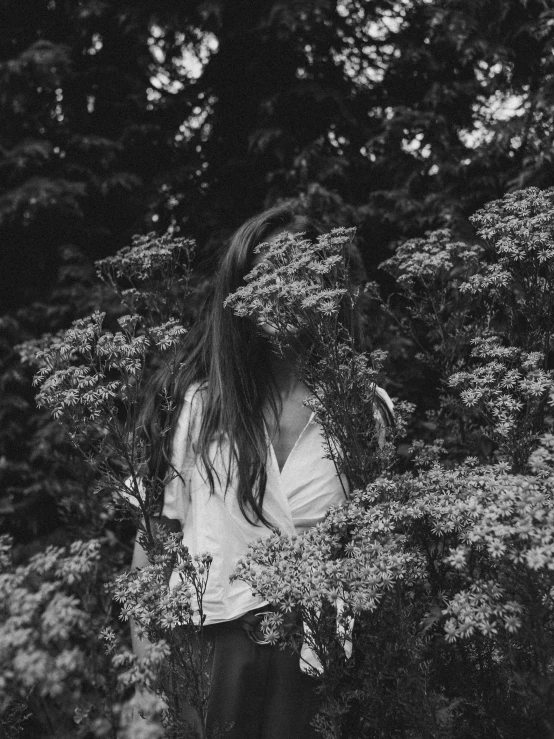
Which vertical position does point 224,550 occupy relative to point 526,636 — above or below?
above

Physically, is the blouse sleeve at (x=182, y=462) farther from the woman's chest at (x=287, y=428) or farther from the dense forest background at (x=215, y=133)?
the dense forest background at (x=215, y=133)

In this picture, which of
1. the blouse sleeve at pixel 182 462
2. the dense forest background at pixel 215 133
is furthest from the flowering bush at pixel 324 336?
the dense forest background at pixel 215 133

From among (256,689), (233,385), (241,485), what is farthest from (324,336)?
(256,689)

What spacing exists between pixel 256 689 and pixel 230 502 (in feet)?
1.90

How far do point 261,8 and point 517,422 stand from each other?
2808 mm

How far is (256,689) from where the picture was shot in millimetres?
1869

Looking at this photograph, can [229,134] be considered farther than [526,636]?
Yes

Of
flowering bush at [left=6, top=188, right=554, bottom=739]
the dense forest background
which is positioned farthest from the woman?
the dense forest background

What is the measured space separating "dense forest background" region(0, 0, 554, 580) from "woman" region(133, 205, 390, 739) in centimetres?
121

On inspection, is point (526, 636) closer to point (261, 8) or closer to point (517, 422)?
point (517, 422)

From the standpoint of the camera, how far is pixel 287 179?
3.29m

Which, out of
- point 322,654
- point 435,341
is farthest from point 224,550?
point 435,341

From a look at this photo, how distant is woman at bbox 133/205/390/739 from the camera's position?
6.06ft

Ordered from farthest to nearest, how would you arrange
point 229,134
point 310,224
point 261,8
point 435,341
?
point 229,134, point 261,8, point 435,341, point 310,224
